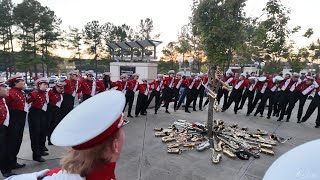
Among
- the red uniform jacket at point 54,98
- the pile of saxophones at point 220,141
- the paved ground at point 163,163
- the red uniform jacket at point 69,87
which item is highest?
the red uniform jacket at point 69,87

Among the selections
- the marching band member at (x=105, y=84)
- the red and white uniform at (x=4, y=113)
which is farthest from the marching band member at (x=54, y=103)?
the marching band member at (x=105, y=84)

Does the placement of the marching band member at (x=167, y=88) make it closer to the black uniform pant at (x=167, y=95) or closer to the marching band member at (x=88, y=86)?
the black uniform pant at (x=167, y=95)

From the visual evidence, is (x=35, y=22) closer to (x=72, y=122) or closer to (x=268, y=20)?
(x=268, y=20)

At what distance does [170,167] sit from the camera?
17.1 ft

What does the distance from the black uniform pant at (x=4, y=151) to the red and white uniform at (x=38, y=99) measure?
0.88 m

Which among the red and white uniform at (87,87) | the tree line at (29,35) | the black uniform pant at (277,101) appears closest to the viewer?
the red and white uniform at (87,87)

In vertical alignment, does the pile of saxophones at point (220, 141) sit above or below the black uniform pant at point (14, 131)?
below

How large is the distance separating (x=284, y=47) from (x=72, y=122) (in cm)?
1642

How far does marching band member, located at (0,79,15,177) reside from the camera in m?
4.52

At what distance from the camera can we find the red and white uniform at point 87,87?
26.2ft

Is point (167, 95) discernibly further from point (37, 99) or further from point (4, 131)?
point (4, 131)

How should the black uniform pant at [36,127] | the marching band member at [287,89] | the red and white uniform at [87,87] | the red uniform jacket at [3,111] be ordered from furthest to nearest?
the marching band member at [287,89]
the red and white uniform at [87,87]
the black uniform pant at [36,127]
the red uniform jacket at [3,111]

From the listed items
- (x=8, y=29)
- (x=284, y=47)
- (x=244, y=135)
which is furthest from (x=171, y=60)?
(x=244, y=135)

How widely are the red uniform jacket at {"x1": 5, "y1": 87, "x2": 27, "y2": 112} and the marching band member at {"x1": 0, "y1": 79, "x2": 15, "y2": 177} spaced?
22cm
